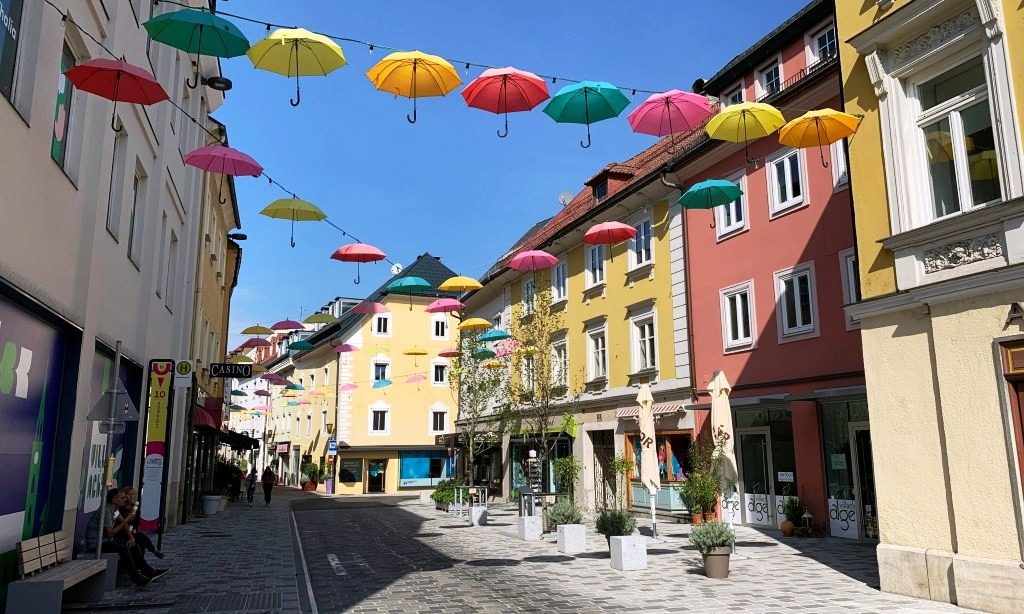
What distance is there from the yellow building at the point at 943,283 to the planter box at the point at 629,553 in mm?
3645

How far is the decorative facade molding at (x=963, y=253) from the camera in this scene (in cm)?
905

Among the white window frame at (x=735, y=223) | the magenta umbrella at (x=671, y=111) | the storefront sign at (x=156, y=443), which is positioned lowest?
the storefront sign at (x=156, y=443)

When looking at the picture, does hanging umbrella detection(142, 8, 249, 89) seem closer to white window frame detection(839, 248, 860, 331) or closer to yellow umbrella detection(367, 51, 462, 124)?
yellow umbrella detection(367, 51, 462, 124)

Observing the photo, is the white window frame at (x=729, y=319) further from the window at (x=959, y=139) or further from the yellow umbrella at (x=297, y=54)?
the yellow umbrella at (x=297, y=54)

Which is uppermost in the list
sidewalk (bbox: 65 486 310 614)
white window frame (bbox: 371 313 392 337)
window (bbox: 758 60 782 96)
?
window (bbox: 758 60 782 96)

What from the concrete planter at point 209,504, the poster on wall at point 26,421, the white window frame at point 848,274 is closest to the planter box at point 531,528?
the white window frame at point 848,274

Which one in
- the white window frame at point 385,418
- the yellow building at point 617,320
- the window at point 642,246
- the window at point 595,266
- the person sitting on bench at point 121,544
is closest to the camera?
the person sitting on bench at point 121,544

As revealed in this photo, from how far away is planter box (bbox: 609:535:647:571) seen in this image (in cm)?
1215

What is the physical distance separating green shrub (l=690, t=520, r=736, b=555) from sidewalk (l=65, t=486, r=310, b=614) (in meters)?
5.81

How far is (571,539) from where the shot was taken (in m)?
14.6

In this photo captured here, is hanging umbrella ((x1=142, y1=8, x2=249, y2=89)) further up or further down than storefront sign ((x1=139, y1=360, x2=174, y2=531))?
further up

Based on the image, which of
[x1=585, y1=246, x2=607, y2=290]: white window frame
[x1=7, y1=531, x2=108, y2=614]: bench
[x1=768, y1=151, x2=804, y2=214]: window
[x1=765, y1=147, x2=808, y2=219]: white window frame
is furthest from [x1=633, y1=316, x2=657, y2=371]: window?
[x1=7, y1=531, x2=108, y2=614]: bench

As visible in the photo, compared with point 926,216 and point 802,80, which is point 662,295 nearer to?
point 802,80

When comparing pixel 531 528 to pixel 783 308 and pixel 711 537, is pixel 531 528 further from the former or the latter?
pixel 783 308
